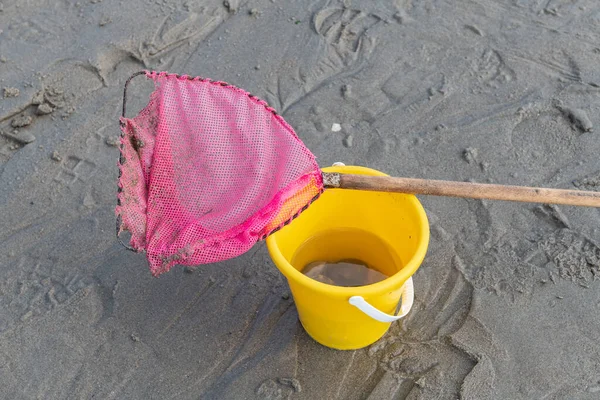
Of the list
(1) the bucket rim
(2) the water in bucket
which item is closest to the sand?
(2) the water in bucket

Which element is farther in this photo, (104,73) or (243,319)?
(104,73)

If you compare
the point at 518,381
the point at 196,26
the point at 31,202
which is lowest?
the point at 518,381

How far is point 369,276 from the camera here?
2.21 m

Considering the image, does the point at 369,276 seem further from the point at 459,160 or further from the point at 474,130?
the point at 474,130

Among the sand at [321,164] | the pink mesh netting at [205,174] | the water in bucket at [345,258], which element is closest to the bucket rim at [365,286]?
the pink mesh netting at [205,174]

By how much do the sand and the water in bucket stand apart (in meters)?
0.16

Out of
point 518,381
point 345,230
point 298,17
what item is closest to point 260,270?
point 345,230

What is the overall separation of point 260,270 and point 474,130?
4.18 feet

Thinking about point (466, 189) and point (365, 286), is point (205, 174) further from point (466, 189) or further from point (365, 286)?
point (466, 189)

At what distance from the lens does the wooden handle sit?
172 cm

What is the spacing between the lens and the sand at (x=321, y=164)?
200cm

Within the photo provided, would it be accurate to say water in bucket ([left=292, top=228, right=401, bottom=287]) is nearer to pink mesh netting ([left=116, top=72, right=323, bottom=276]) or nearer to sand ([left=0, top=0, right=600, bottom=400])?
sand ([left=0, top=0, right=600, bottom=400])

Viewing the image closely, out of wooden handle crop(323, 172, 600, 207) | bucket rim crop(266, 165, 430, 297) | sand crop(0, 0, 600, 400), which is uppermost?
wooden handle crop(323, 172, 600, 207)

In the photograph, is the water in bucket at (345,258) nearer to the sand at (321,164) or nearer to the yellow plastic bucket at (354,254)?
the yellow plastic bucket at (354,254)
